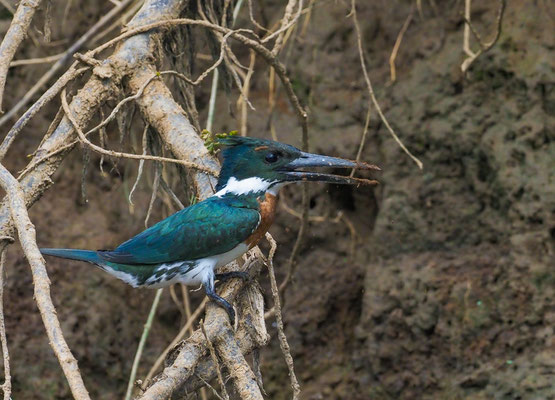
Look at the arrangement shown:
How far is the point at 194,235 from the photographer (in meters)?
3.21

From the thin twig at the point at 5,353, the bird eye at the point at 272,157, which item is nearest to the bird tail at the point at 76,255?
the thin twig at the point at 5,353

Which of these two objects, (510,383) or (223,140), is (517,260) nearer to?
(510,383)

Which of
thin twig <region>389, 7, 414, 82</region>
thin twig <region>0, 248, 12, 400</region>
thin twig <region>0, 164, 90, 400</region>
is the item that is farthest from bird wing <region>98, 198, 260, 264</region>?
thin twig <region>389, 7, 414, 82</region>

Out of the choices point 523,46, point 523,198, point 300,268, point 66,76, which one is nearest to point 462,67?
point 523,46

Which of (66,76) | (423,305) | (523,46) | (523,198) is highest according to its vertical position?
(66,76)

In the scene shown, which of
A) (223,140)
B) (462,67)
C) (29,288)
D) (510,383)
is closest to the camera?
(223,140)

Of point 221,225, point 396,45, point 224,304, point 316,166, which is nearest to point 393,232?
point 396,45

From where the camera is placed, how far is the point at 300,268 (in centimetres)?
513

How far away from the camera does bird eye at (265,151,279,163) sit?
3329mm

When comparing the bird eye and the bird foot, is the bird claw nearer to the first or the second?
the bird foot

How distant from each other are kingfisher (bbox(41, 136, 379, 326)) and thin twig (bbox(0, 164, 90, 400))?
52 cm

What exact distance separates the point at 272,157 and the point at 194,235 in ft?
1.48

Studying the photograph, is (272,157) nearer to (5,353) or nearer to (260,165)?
(260,165)

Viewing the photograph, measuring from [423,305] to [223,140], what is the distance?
5.96 ft
